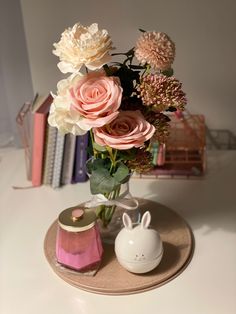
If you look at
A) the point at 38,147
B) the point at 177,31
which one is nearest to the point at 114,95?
the point at 38,147

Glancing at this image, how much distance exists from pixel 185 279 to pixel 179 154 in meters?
0.48

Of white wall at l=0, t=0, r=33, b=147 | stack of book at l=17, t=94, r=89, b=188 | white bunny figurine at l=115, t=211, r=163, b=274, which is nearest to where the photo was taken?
white bunny figurine at l=115, t=211, r=163, b=274

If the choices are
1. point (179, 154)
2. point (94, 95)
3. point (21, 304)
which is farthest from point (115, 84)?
point (179, 154)

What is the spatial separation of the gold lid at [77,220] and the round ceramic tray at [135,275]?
4.1 inches

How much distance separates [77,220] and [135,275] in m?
0.16

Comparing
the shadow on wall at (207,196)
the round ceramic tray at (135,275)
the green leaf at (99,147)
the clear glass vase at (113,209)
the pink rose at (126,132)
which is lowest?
the shadow on wall at (207,196)

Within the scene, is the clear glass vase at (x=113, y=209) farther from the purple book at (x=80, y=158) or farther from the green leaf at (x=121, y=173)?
the purple book at (x=80, y=158)

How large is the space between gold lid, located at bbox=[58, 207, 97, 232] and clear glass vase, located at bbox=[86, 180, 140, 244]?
62 mm

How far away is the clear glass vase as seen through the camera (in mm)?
939

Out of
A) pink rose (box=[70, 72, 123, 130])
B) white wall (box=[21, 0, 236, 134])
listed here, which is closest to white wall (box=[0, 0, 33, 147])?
white wall (box=[21, 0, 236, 134])

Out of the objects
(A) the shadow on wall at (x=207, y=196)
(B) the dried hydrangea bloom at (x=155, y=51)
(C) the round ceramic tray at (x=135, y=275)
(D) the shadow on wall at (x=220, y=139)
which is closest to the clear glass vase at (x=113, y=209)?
(C) the round ceramic tray at (x=135, y=275)

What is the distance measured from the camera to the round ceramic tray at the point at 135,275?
0.86m

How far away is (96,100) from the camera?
0.75 meters

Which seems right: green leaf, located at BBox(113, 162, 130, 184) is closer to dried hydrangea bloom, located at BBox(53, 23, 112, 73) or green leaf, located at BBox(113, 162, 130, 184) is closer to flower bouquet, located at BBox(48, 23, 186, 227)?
flower bouquet, located at BBox(48, 23, 186, 227)
